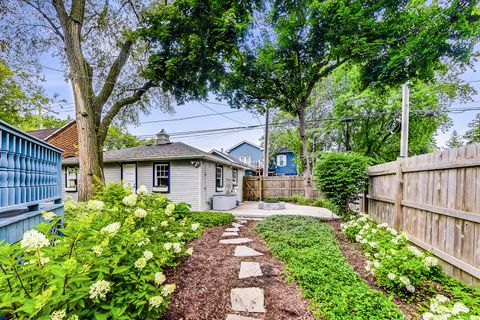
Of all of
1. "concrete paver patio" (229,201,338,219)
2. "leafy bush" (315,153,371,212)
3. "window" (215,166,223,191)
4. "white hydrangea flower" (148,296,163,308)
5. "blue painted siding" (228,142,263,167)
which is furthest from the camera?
"blue painted siding" (228,142,263,167)

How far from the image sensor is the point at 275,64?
1015 cm

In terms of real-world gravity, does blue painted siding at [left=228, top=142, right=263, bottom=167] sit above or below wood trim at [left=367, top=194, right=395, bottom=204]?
above

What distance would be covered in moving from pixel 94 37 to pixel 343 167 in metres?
10.4

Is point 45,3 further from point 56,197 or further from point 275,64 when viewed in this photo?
point 275,64

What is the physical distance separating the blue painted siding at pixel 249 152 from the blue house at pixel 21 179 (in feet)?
79.5

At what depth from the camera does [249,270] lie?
2.89 meters

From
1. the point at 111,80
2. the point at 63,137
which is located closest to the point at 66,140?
the point at 63,137

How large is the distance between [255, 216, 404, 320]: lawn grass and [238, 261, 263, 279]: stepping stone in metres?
0.40

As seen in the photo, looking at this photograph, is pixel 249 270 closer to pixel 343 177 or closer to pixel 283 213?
pixel 343 177

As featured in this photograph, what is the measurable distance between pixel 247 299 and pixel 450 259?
235 cm

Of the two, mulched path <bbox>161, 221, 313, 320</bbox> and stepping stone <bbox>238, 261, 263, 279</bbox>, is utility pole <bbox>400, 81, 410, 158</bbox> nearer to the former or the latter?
mulched path <bbox>161, 221, 313, 320</bbox>

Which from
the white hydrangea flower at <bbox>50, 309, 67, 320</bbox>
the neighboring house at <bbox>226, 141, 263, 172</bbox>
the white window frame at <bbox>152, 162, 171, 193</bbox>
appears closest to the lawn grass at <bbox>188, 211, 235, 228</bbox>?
the white window frame at <bbox>152, 162, 171, 193</bbox>

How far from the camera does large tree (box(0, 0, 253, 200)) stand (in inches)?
274

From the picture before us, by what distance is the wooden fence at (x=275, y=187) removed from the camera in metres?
13.5
